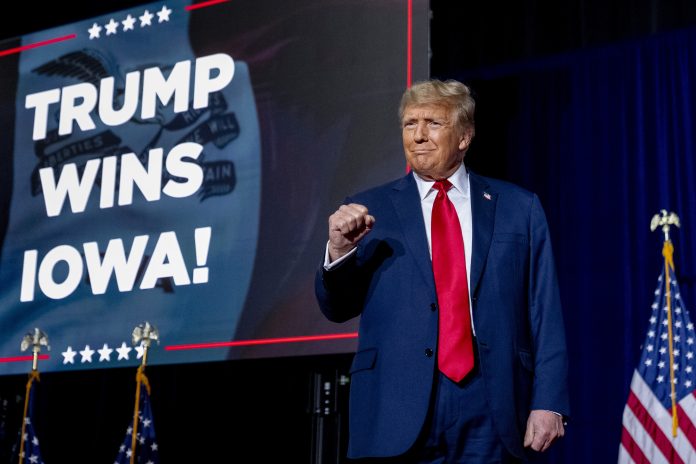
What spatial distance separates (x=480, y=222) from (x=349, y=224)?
411 mm

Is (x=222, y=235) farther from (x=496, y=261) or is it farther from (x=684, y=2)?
(x=684, y=2)

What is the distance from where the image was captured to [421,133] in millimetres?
2486

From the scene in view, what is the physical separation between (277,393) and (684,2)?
106 inches

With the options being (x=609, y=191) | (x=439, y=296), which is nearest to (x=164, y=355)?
(x=439, y=296)

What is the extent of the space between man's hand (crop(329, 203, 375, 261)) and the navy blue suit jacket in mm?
88

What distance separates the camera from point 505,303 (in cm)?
234

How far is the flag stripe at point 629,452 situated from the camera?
4473 millimetres

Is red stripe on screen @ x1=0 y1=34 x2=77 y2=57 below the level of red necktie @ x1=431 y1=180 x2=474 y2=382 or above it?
above

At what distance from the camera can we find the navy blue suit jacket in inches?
88.4

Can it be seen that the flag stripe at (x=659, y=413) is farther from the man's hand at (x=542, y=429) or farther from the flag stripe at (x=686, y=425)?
the man's hand at (x=542, y=429)

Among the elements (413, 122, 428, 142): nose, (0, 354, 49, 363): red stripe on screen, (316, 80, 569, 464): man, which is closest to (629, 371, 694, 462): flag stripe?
(316, 80, 569, 464): man

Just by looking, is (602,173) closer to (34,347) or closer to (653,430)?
(653,430)

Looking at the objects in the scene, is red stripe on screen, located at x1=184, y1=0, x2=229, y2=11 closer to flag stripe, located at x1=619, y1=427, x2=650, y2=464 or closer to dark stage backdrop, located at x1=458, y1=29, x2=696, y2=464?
dark stage backdrop, located at x1=458, y1=29, x2=696, y2=464

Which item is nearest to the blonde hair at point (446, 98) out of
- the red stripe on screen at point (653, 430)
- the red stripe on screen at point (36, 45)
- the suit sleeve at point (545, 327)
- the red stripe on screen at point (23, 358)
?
the suit sleeve at point (545, 327)
